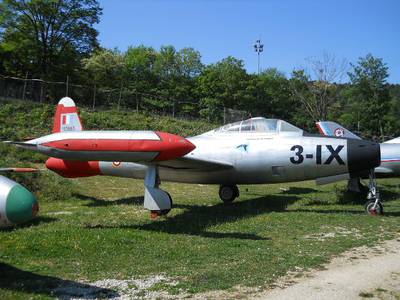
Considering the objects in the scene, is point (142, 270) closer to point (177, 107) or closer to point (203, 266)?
point (203, 266)

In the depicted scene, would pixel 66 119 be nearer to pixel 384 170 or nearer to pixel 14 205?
pixel 14 205

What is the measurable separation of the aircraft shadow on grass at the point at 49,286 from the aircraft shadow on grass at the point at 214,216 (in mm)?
3526

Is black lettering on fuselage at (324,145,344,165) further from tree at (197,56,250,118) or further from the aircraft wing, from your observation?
tree at (197,56,250,118)

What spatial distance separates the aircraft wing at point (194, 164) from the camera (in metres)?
11.4

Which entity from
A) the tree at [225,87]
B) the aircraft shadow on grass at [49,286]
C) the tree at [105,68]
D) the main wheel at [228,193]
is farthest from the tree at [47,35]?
the aircraft shadow on grass at [49,286]

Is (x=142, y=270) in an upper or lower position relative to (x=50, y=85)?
lower

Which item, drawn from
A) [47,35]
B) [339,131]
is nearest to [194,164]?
[339,131]

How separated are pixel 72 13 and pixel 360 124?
42.8 m

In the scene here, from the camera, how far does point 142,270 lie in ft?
20.4

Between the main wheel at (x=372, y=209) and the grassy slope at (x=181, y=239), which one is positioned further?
the main wheel at (x=372, y=209)

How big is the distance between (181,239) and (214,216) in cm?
288

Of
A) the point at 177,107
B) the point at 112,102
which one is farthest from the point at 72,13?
the point at 177,107

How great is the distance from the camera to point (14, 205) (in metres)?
4.95

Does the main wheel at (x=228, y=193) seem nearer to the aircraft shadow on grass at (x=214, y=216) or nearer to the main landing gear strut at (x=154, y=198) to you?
the aircraft shadow on grass at (x=214, y=216)
